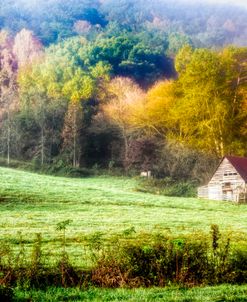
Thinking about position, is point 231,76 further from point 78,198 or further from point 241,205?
point 78,198

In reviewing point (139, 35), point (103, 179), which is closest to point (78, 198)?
point (103, 179)

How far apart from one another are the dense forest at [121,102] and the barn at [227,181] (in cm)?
551

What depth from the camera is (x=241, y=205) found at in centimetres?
4312

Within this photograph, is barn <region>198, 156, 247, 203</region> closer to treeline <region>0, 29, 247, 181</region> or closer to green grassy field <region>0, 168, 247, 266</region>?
treeline <region>0, 29, 247, 181</region>

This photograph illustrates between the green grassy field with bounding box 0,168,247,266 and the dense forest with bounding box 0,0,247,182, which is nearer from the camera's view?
the green grassy field with bounding box 0,168,247,266

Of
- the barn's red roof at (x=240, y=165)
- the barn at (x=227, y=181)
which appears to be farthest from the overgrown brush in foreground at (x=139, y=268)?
the barn's red roof at (x=240, y=165)

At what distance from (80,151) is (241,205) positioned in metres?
26.4

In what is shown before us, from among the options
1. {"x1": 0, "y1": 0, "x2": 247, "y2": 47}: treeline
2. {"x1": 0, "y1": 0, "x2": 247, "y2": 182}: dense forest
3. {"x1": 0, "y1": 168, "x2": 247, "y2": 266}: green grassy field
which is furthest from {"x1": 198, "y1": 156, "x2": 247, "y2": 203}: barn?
{"x1": 0, "y1": 0, "x2": 247, "y2": 47}: treeline

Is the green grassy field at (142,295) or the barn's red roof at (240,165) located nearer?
the green grassy field at (142,295)

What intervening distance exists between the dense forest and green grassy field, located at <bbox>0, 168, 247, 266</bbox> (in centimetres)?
1169

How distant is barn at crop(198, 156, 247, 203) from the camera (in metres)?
49.6

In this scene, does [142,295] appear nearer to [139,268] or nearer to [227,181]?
[139,268]

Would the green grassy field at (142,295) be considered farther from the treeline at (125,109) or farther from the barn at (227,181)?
the treeline at (125,109)

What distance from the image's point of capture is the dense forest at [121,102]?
59.9 metres
